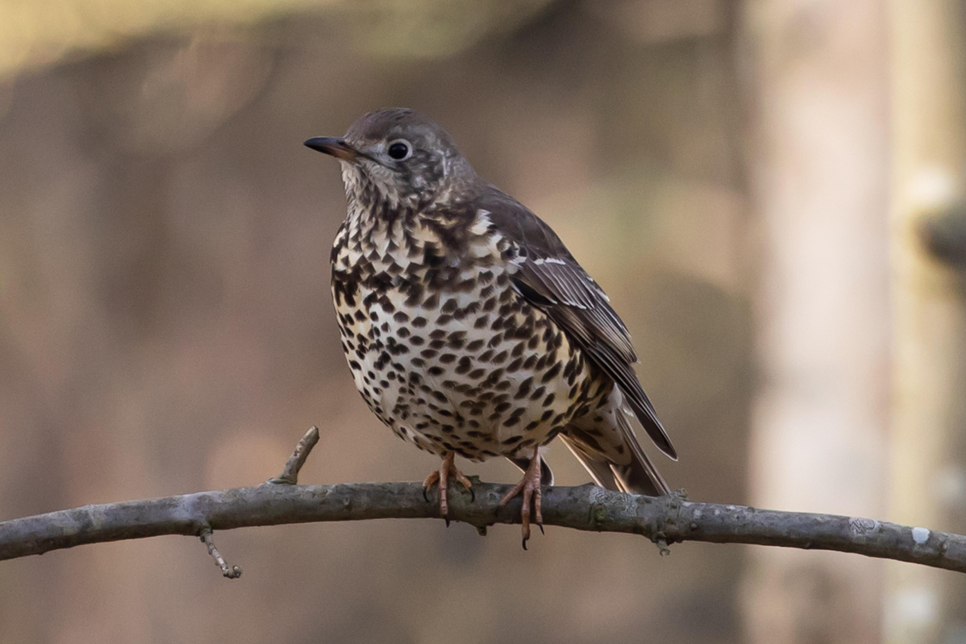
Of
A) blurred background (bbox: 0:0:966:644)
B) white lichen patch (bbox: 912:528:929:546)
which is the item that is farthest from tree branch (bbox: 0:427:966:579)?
blurred background (bbox: 0:0:966:644)

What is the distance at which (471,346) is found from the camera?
2.47 meters

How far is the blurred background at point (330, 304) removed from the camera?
15.4ft

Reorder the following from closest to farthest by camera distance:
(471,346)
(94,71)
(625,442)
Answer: (471,346) < (625,442) < (94,71)

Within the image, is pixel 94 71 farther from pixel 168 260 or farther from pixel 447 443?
pixel 447 443

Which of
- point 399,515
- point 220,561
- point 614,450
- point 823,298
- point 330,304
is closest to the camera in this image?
point 220,561

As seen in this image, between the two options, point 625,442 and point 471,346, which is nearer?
point 471,346

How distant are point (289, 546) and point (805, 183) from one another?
4703 mm

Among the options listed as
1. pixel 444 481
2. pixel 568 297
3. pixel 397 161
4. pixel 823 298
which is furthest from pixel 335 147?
pixel 823 298

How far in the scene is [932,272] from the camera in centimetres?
288

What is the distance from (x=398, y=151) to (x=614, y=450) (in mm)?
1128

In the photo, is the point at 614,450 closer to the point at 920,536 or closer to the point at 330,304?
the point at 920,536


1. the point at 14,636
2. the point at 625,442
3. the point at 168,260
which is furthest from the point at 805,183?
the point at 14,636

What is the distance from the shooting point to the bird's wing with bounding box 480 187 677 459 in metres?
2.68

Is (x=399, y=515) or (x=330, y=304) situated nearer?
(x=399, y=515)
